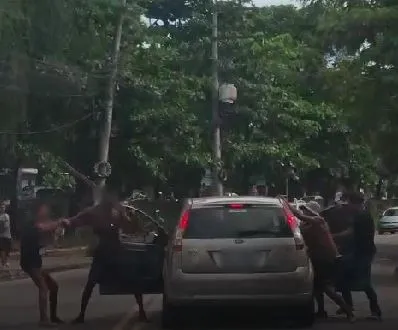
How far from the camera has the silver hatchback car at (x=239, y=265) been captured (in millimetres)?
11344

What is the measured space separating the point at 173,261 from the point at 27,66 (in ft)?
22.5

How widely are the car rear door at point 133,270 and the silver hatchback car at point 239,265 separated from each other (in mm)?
1290

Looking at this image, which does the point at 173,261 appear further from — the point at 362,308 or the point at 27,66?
the point at 27,66

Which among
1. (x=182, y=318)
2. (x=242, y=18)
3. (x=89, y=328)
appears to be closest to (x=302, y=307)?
(x=182, y=318)

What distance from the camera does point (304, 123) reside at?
4209 cm

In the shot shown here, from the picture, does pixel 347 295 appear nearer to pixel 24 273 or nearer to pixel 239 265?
pixel 239 265

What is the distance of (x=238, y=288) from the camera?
37.1 feet

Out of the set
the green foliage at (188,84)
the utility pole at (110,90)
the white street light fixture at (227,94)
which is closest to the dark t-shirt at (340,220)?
the green foliage at (188,84)

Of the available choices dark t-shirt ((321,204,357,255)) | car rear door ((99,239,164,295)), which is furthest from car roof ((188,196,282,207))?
dark t-shirt ((321,204,357,255))

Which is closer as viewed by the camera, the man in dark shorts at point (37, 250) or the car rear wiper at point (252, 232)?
the car rear wiper at point (252, 232)

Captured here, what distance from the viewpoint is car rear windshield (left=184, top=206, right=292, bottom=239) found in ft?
37.9

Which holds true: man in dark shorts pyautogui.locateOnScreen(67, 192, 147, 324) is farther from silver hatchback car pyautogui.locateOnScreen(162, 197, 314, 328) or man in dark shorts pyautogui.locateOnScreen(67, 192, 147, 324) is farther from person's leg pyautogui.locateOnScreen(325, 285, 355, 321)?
person's leg pyautogui.locateOnScreen(325, 285, 355, 321)

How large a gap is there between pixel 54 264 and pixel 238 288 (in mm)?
15035

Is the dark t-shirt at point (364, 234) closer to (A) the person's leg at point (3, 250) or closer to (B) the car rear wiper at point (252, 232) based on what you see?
(B) the car rear wiper at point (252, 232)
